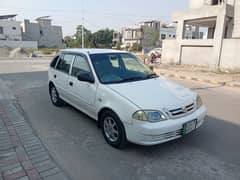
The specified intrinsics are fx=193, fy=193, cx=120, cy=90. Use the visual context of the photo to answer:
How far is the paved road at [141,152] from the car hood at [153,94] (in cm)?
79

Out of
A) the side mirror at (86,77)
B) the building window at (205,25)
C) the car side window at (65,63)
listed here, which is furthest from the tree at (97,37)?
the side mirror at (86,77)

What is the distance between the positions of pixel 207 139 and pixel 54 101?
3895 millimetres

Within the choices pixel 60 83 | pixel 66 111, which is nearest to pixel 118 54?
pixel 60 83

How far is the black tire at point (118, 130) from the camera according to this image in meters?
2.95

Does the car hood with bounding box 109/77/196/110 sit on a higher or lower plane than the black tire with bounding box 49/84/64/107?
higher

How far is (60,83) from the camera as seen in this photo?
4.76 meters

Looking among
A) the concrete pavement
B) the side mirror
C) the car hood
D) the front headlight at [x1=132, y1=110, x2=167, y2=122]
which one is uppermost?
the side mirror

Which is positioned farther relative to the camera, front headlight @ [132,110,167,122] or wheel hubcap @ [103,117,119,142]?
wheel hubcap @ [103,117,119,142]

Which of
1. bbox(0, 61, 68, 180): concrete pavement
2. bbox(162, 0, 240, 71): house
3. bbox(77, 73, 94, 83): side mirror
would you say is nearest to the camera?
bbox(0, 61, 68, 180): concrete pavement

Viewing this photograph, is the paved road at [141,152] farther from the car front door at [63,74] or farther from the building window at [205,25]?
the building window at [205,25]

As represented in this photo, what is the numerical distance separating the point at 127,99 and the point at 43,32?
226 feet

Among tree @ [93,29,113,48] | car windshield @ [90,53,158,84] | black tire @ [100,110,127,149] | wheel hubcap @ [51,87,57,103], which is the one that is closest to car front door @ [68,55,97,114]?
car windshield @ [90,53,158,84]

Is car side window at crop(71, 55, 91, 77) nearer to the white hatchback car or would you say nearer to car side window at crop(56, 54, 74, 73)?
the white hatchback car

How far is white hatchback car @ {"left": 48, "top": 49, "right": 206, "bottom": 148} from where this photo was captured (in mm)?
2736
